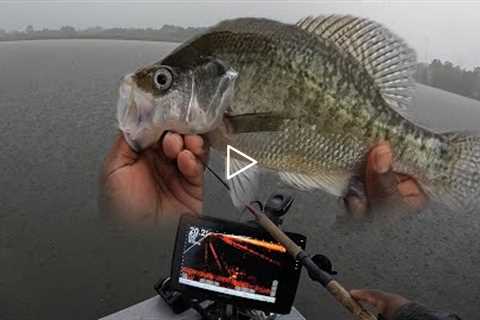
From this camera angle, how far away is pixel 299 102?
153cm

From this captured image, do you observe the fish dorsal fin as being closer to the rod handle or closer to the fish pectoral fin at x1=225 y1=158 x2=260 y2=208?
the fish pectoral fin at x1=225 y1=158 x2=260 y2=208

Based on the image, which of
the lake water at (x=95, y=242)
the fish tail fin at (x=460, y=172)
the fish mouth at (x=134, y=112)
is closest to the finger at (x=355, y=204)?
the fish tail fin at (x=460, y=172)

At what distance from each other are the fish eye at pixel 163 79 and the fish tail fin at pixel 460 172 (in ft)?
3.26

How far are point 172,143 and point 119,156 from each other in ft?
1.16

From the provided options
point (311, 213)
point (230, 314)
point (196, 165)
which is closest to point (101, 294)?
point (311, 213)

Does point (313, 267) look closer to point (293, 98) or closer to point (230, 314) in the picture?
point (293, 98)

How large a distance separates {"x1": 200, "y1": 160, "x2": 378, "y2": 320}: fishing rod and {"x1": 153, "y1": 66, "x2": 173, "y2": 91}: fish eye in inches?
13.2

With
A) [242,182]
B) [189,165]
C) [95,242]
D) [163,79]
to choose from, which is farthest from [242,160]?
[95,242]

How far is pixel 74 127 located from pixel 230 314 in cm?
1090

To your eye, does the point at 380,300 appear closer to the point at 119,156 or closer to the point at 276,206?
the point at 276,206

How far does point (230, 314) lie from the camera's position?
7.50 feet

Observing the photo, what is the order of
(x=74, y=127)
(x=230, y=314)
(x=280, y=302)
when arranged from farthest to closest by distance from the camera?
(x=74, y=127) < (x=230, y=314) < (x=280, y=302)

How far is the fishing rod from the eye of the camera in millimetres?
1433

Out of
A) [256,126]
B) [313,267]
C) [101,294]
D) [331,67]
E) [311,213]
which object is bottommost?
[101,294]
